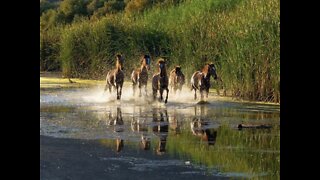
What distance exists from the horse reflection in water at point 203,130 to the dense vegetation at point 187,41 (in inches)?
105

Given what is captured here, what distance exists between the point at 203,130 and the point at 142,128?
0.89 metres

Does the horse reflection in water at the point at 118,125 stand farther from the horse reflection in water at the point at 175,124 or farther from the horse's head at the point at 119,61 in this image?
the horse's head at the point at 119,61

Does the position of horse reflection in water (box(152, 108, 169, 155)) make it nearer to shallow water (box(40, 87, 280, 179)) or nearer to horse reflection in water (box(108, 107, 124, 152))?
shallow water (box(40, 87, 280, 179))

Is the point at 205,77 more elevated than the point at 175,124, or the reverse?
the point at 205,77

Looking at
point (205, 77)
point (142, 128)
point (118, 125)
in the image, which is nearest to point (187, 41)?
point (205, 77)

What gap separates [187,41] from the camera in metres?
16.4

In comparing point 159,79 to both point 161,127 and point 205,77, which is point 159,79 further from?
point 161,127

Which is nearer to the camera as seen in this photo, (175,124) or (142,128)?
(142,128)

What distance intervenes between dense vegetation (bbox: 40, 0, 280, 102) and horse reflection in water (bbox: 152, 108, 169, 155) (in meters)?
2.28

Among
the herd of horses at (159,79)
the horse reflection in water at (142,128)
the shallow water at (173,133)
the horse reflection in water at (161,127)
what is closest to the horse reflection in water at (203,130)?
the shallow water at (173,133)

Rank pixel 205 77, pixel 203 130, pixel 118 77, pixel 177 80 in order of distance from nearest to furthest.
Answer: pixel 203 130 < pixel 205 77 < pixel 118 77 < pixel 177 80

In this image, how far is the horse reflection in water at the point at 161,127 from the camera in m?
8.53
